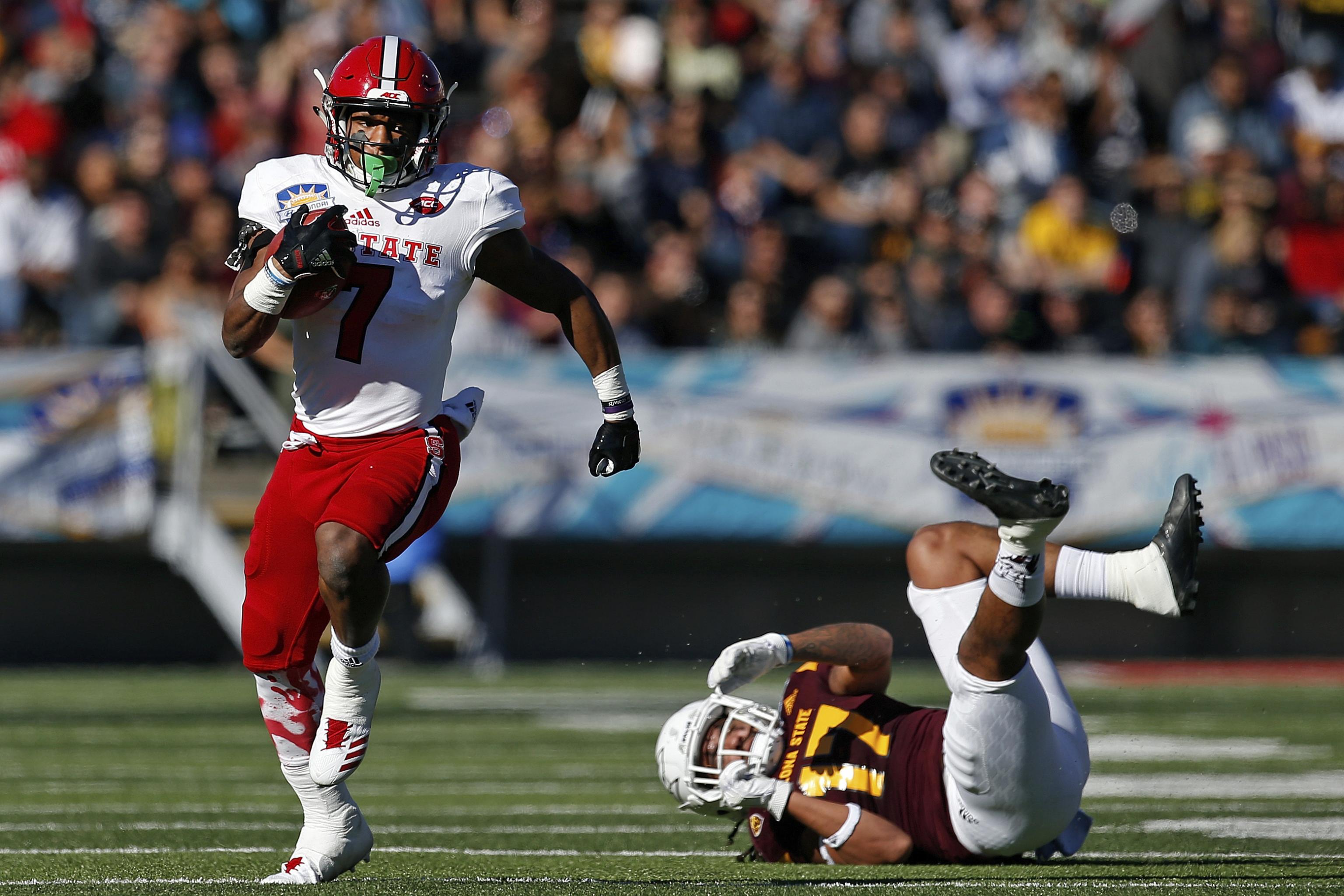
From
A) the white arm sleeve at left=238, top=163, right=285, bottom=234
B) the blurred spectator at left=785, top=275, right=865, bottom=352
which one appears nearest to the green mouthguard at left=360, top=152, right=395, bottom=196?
the white arm sleeve at left=238, top=163, right=285, bottom=234

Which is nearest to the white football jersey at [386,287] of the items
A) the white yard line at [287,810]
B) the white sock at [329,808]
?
the white sock at [329,808]

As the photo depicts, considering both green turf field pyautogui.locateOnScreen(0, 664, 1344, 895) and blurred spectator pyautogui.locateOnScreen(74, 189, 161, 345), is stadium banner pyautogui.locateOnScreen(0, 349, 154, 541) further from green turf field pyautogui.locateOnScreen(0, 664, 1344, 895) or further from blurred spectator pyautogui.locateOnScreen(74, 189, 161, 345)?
green turf field pyautogui.locateOnScreen(0, 664, 1344, 895)

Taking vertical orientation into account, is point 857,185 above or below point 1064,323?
above

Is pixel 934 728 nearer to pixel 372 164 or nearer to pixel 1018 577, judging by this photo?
Result: pixel 1018 577

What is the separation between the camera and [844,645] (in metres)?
5.01

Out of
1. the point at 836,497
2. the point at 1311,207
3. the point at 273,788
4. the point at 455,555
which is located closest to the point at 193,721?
the point at 273,788

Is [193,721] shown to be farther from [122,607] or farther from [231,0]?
[231,0]

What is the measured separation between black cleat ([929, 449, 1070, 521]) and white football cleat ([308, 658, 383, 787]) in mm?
1339

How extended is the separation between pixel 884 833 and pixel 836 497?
20.5 feet

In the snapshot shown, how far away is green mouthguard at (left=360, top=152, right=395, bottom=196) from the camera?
453 centimetres

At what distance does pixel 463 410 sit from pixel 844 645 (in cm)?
113

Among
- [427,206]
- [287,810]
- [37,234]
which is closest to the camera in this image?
[427,206]

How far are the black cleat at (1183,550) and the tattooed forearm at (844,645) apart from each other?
779mm

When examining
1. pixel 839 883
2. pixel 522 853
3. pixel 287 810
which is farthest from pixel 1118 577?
pixel 287 810
